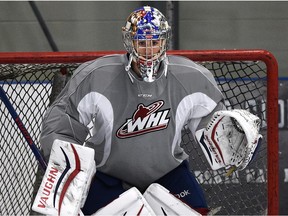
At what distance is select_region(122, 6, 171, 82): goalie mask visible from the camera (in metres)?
2.85

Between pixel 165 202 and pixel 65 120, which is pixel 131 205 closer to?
pixel 165 202

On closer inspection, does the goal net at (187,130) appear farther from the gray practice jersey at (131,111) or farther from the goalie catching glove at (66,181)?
the goalie catching glove at (66,181)

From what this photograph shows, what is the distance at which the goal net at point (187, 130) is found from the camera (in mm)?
3273

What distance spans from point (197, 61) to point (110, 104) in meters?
0.52

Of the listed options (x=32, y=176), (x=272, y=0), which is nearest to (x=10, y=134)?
(x=32, y=176)

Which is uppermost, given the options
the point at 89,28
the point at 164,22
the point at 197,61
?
the point at 164,22

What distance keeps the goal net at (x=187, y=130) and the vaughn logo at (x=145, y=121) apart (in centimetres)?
42

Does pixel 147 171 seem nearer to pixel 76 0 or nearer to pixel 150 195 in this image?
pixel 150 195

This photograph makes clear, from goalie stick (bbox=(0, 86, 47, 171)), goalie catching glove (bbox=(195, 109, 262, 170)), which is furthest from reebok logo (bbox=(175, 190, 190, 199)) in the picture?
goalie stick (bbox=(0, 86, 47, 171))

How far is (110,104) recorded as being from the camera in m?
2.88

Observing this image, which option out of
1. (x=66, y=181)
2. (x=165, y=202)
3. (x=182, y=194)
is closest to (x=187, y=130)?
(x=182, y=194)

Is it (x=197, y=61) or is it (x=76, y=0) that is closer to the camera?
(x=197, y=61)

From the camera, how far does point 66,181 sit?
8.98ft

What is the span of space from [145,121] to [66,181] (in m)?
0.31
